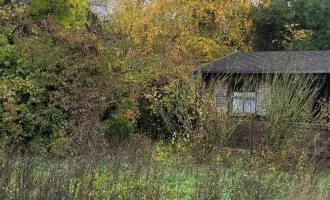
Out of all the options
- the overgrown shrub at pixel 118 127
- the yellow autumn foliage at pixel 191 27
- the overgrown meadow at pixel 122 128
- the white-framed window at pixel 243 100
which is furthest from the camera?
the yellow autumn foliage at pixel 191 27

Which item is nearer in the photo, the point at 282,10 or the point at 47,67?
the point at 47,67

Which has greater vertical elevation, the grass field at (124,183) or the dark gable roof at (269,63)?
the grass field at (124,183)

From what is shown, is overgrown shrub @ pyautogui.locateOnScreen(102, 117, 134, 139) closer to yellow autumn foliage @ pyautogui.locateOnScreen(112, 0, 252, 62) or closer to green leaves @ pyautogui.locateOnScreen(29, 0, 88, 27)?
green leaves @ pyautogui.locateOnScreen(29, 0, 88, 27)

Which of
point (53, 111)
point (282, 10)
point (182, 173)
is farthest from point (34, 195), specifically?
point (282, 10)

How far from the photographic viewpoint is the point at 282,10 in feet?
81.9

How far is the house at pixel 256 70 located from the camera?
14.7m

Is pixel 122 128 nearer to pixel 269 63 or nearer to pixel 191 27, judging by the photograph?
pixel 269 63

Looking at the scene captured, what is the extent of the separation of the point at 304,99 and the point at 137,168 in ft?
21.1

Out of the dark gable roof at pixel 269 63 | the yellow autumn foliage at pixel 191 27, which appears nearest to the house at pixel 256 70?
the dark gable roof at pixel 269 63

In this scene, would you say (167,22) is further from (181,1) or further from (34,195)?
(34,195)

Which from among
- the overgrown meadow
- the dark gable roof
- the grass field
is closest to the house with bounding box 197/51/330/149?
the dark gable roof

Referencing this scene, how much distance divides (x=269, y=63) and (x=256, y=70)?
2.56 ft

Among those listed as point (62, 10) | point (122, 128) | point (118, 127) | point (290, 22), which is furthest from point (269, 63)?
point (290, 22)

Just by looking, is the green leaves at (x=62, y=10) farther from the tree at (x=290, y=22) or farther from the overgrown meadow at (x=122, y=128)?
the tree at (x=290, y=22)
